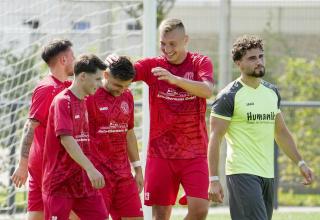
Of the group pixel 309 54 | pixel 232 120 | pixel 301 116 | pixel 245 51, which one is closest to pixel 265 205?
pixel 232 120

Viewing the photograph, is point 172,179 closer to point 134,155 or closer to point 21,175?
point 134,155

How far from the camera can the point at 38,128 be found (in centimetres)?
938

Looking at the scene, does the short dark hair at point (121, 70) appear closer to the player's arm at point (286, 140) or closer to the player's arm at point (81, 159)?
the player's arm at point (81, 159)

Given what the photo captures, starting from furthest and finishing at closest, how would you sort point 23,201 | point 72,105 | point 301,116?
point 301,116 < point 23,201 < point 72,105

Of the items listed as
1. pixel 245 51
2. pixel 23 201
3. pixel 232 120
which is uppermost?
pixel 245 51

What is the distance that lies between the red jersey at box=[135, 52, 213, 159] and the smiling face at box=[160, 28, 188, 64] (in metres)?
0.13

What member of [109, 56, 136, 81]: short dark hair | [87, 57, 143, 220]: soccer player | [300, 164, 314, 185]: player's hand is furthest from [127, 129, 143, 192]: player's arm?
[300, 164, 314, 185]: player's hand

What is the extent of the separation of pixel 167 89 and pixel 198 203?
1.06m

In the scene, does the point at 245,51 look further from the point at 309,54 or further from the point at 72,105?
the point at 309,54

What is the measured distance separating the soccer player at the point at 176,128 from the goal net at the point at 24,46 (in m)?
3.78

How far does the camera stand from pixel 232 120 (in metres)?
8.59

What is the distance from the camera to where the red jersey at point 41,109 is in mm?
9273

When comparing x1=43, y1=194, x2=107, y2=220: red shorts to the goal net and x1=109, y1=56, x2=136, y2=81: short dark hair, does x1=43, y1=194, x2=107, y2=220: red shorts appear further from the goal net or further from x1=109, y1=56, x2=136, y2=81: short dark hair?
the goal net

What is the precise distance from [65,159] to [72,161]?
60 mm
